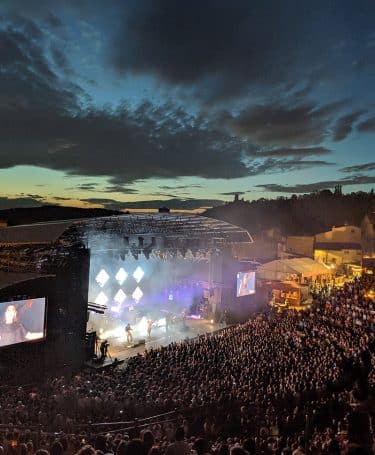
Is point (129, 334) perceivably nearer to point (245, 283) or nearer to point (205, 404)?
point (245, 283)

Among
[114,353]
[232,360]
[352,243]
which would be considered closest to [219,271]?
[114,353]

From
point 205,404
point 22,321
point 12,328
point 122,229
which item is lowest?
point 205,404

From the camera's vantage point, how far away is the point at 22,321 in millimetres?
12977

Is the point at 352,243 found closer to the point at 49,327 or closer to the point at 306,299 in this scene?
the point at 306,299

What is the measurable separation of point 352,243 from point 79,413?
41333mm

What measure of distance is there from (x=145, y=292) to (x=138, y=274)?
134 cm

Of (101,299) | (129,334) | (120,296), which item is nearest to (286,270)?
(120,296)

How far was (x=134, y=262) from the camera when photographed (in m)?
23.6

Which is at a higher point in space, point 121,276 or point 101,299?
point 121,276

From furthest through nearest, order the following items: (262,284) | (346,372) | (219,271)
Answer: (262,284), (219,271), (346,372)

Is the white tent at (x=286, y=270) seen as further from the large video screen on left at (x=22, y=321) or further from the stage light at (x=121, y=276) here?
the large video screen on left at (x=22, y=321)

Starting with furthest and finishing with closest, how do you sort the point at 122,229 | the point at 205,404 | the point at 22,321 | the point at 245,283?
the point at 245,283
the point at 122,229
the point at 22,321
the point at 205,404

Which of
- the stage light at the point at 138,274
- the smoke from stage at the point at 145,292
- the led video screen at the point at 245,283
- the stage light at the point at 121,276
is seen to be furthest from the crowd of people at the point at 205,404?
the led video screen at the point at 245,283

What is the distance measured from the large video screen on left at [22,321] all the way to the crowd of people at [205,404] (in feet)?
5.71
